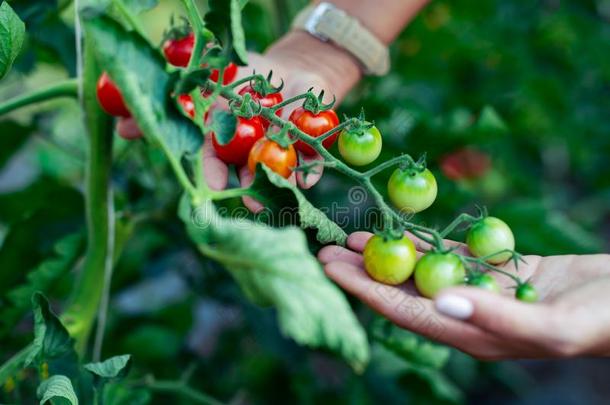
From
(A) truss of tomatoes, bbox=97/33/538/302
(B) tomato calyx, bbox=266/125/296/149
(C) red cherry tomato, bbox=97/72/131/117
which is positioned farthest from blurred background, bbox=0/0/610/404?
(B) tomato calyx, bbox=266/125/296/149

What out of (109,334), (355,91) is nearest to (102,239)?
(109,334)

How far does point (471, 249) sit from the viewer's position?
3.19ft

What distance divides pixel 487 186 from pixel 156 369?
4.88 feet

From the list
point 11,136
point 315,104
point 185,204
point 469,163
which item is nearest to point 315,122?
point 315,104

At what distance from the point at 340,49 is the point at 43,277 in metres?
0.80

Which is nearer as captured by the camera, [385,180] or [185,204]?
[185,204]

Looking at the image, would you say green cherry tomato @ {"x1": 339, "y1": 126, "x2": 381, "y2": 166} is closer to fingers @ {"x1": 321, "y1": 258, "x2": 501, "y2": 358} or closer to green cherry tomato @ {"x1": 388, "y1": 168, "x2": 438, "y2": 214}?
green cherry tomato @ {"x1": 388, "y1": 168, "x2": 438, "y2": 214}

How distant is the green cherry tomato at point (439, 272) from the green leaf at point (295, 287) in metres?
0.24

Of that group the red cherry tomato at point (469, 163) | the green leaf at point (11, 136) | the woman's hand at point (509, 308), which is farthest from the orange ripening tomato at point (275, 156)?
the red cherry tomato at point (469, 163)

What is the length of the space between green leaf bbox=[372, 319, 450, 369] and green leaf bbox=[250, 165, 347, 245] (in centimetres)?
42

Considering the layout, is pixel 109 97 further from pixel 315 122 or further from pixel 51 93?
pixel 315 122

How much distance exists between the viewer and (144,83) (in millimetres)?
767

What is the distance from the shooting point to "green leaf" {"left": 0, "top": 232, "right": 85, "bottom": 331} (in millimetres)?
1180

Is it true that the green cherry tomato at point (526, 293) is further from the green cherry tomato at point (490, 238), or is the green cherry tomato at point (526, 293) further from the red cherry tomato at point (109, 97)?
the red cherry tomato at point (109, 97)
